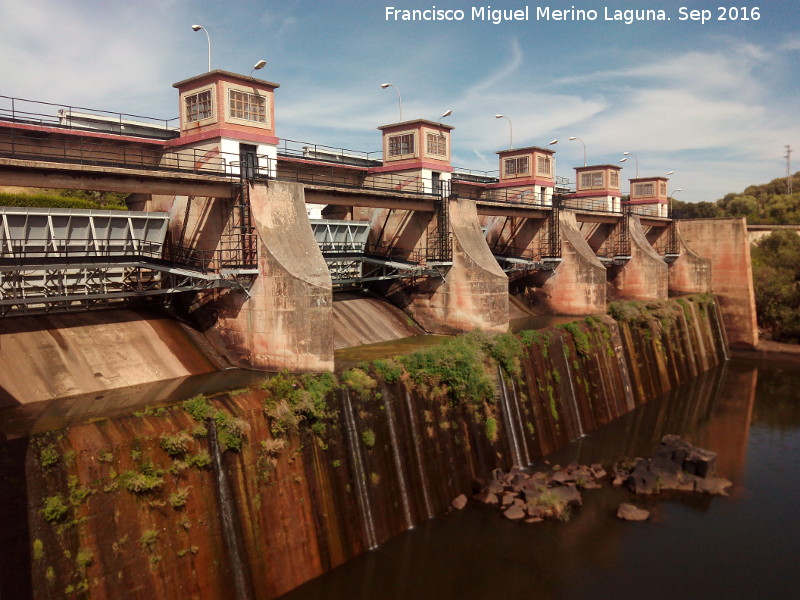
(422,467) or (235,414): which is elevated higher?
(235,414)

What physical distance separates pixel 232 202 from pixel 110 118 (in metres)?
11.0

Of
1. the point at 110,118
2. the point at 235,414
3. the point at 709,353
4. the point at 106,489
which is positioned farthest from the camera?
the point at 709,353

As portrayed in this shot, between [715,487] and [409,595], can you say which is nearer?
[409,595]

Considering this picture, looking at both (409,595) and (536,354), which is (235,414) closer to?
(409,595)

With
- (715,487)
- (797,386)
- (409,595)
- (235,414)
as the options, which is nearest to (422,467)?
(409,595)

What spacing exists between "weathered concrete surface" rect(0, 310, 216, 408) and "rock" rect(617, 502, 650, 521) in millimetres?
13935

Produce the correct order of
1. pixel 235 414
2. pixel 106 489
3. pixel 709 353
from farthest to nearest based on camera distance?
pixel 709 353, pixel 235 414, pixel 106 489

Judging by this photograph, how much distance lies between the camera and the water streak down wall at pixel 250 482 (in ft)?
36.8

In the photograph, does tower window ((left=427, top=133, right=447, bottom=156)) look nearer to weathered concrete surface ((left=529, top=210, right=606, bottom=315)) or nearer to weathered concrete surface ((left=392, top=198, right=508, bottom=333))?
weathered concrete surface ((left=392, top=198, right=508, bottom=333))

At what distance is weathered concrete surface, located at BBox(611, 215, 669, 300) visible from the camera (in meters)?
42.2

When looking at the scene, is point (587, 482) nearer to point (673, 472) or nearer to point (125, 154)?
point (673, 472)

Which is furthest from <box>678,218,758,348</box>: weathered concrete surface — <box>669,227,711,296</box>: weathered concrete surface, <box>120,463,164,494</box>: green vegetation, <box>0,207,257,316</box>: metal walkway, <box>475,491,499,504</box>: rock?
<box>120,463,164,494</box>: green vegetation

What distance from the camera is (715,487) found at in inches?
825

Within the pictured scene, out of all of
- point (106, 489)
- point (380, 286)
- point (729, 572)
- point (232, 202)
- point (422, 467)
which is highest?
point (232, 202)
